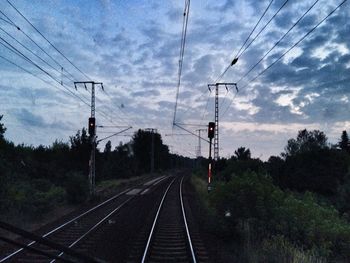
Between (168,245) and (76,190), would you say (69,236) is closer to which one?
(168,245)

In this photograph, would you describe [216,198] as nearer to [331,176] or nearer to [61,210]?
[61,210]

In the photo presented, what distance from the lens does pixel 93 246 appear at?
51.2ft

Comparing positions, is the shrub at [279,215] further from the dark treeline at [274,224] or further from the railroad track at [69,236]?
the railroad track at [69,236]

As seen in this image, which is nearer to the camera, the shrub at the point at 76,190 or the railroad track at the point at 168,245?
the railroad track at the point at 168,245

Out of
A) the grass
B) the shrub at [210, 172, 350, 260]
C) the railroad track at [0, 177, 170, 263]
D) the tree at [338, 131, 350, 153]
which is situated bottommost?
the railroad track at [0, 177, 170, 263]

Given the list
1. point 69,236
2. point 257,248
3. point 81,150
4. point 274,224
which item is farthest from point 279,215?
point 81,150

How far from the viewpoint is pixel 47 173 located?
169ft

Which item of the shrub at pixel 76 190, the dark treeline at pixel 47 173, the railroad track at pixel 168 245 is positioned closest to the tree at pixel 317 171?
the dark treeline at pixel 47 173

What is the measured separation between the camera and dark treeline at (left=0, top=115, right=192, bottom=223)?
24.3m

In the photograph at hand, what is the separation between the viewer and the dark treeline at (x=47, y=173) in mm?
24344

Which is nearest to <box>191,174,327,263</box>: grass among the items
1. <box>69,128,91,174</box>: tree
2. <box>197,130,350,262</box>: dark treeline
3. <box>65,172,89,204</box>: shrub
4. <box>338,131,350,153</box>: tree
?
<box>197,130,350,262</box>: dark treeline

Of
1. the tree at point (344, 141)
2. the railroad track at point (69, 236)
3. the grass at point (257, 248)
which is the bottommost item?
the railroad track at point (69, 236)

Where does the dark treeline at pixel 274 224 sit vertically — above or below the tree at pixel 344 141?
below

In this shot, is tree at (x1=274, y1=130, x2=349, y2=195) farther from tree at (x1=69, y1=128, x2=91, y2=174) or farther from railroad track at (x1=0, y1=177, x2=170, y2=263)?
railroad track at (x1=0, y1=177, x2=170, y2=263)
